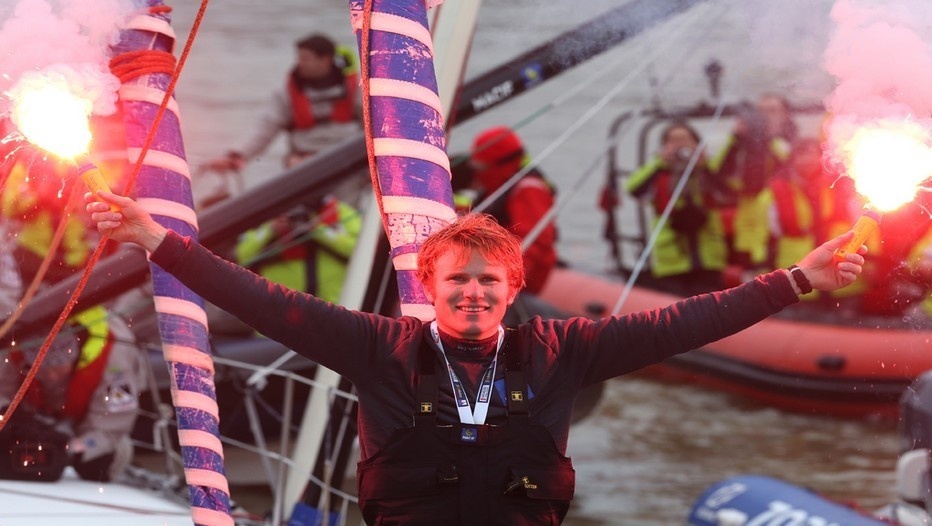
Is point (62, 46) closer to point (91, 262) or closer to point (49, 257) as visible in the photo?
point (91, 262)

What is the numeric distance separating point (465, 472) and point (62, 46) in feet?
4.07

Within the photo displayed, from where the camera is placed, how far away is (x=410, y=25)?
306 cm

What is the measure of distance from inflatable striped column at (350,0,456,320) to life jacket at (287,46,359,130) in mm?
5404

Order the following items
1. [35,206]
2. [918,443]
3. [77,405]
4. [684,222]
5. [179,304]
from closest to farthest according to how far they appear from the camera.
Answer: [179,304] → [35,206] → [918,443] → [77,405] → [684,222]

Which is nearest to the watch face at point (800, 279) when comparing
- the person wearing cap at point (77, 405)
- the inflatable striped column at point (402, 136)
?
the inflatable striped column at point (402, 136)

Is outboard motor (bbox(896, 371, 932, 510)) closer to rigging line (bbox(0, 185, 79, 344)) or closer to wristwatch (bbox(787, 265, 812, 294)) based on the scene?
wristwatch (bbox(787, 265, 812, 294))

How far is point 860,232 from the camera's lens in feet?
8.18

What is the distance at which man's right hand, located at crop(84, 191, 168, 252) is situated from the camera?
7.66ft

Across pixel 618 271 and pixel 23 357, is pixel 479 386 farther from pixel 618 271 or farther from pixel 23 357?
pixel 618 271

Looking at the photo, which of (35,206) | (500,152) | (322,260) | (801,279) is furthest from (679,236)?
(801,279)

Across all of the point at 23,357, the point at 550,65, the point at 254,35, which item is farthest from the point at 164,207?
the point at 254,35

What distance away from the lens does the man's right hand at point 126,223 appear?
2334mm

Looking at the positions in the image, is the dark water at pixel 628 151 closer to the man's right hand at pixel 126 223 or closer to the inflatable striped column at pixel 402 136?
the inflatable striped column at pixel 402 136

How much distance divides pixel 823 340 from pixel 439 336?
6451mm
